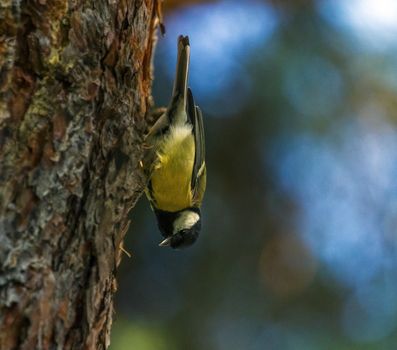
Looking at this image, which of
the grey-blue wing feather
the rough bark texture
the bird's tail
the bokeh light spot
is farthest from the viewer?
the bokeh light spot

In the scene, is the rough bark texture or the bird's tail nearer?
the rough bark texture

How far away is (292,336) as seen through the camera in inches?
151

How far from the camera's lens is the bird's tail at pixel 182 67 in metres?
2.94

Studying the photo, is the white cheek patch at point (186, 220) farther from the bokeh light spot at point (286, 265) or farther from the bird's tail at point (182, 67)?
the bokeh light spot at point (286, 265)

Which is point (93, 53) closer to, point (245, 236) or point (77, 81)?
point (77, 81)

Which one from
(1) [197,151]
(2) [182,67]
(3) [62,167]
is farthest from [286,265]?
(3) [62,167]

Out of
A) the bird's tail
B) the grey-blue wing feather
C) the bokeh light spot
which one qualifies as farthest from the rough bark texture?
the bokeh light spot

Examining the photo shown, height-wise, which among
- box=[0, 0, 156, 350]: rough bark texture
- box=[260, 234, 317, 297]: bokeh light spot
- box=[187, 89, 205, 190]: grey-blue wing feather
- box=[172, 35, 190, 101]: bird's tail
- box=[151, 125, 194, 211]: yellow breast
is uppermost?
box=[172, 35, 190, 101]: bird's tail

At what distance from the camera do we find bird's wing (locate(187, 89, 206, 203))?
3.09 meters

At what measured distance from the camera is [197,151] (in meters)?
3.19

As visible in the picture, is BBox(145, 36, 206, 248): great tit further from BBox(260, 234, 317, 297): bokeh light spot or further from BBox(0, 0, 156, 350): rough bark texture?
BBox(0, 0, 156, 350): rough bark texture

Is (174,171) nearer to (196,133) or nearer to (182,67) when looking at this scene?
(196,133)

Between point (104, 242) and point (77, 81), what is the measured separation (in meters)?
0.38

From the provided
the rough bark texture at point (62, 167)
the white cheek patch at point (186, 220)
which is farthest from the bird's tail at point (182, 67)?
the rough bark texture at point (62, 167)
